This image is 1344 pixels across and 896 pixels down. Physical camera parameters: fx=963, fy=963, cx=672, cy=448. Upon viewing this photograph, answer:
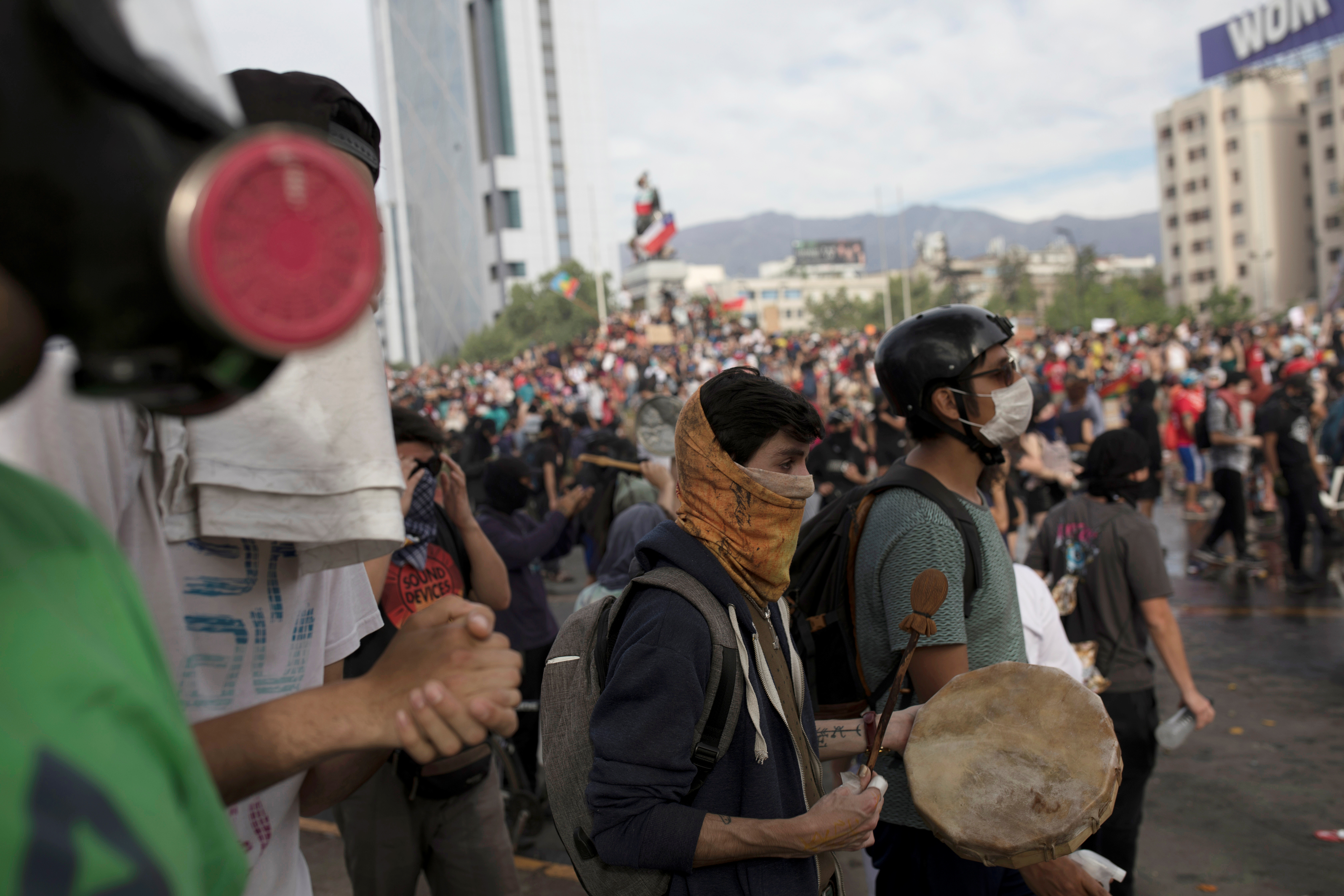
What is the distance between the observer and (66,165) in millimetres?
562

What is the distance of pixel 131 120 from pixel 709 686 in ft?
5.35

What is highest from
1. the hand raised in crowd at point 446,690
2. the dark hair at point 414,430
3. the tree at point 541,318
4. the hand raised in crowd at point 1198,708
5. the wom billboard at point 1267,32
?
the wom billboard at point 1267,32

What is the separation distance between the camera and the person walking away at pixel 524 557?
5.18 metres

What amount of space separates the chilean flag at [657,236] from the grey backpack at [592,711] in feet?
225

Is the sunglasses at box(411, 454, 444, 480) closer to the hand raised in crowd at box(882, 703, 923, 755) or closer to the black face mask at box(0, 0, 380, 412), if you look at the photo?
the hand raised in crowd at box(882, 703, 923, 755)

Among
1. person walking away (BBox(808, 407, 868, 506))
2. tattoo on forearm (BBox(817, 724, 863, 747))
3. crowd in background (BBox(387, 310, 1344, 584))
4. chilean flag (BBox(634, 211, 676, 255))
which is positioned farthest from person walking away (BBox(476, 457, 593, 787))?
chilean flag (BBox(634, 211, 676, 255))

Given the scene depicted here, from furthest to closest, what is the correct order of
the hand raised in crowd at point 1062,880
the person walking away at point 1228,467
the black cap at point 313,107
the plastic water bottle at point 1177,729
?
the person walking away at point 1228,467 → the plastic water bottle at point 1177,729 → the hand raised in crowd at point 1062,880 → the black cap at point 313,107

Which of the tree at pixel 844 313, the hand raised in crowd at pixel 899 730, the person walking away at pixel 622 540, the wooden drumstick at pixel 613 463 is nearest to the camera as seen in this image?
the hand raised in crowd at pixel 899 730

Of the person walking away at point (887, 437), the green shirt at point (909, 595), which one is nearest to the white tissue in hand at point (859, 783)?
the green shirt at point (909, 595)

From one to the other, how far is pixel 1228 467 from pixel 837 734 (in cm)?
932

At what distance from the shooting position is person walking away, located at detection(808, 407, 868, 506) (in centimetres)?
954

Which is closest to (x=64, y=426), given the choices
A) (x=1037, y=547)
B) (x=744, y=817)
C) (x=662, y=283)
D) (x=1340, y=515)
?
(x=744, y=817)

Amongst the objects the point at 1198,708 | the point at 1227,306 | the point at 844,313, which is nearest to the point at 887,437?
the point at 1198,708

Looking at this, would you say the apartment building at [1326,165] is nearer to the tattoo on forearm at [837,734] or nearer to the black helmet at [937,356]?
the black helmet at [937,356]
